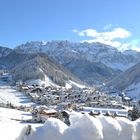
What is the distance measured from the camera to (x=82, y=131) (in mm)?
22891

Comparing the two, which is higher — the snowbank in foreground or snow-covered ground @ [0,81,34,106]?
snow-covered ground @ [0,81,34,106]

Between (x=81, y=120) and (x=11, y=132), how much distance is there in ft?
18.5

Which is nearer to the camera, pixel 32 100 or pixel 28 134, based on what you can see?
pixel 28 134

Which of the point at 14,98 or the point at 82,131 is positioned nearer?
the point at 82,131

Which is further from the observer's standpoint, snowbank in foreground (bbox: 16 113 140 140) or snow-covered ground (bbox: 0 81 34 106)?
snow-covered ground (bbox: 0 81 34 106)

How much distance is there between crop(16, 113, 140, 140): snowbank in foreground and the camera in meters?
22.9

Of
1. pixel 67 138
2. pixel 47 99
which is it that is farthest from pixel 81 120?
pixel 47 99

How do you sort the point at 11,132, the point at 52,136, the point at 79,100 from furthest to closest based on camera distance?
the point at 79,100
the point at 11,132
the point at 52,136

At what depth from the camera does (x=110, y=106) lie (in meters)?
140

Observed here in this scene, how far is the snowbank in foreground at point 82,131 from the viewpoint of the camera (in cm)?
2286

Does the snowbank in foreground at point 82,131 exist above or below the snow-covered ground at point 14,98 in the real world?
below

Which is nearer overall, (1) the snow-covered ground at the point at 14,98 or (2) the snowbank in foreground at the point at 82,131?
(2) the snowbank in foreground at the point at 82,131

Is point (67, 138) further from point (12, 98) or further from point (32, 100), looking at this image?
point (12, 98)

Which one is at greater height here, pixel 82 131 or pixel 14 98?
pixel 14 98
